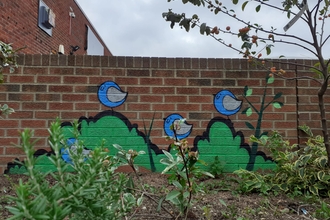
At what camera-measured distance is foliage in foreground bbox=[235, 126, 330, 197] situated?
350 cm

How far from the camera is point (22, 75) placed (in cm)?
415

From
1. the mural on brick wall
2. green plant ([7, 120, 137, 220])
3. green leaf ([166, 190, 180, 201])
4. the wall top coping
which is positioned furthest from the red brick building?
green plant ([7, 120, 137, 220])

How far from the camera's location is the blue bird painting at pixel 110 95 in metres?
4.19

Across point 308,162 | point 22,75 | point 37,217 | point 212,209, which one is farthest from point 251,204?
point 22,75

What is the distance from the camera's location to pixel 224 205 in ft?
9.94

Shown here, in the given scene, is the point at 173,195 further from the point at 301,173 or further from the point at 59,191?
the point at 301,173

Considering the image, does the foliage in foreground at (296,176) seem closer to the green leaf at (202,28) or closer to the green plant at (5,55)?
the green leaf at (202,28)

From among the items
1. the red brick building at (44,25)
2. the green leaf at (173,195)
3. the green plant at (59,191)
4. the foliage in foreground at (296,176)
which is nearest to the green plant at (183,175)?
the green leaf at (173,195)

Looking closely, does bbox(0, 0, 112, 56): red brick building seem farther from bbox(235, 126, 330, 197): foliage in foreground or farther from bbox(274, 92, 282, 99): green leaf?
bbox(235, 126, 330, 197): foliage in foreground

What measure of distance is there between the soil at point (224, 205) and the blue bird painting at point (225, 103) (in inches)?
36.3

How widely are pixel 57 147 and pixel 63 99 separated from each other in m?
2.90

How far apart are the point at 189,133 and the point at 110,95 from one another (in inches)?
43.0

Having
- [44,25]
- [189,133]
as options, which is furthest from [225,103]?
[44,25]

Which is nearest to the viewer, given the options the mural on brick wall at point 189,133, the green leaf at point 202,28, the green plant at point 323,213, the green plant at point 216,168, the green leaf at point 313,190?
the green plant at point 323,213
